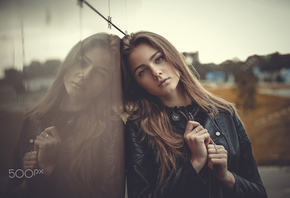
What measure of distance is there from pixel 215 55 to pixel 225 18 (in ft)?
1.00

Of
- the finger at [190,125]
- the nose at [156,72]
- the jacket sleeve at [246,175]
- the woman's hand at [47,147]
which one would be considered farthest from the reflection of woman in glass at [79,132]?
the jacket sleeve at [246,175]

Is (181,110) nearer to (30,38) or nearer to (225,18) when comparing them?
(225,18)

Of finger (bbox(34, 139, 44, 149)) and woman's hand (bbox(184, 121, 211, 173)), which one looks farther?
woman's hand (bbox(184, 121, 211, 173))

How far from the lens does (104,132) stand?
150cm

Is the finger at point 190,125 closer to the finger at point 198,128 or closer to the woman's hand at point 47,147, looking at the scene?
the finger at point 198,128

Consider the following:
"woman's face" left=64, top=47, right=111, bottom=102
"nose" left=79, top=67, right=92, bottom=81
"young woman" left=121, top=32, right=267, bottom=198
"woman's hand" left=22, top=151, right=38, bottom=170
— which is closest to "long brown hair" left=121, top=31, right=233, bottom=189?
"young woman" left=121, top=32, right=267, bottom=198

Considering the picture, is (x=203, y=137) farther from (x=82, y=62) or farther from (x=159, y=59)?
(x=82, y=62)

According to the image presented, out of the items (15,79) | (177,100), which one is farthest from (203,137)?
(15,79)

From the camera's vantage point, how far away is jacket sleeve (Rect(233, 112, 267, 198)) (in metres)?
1.54

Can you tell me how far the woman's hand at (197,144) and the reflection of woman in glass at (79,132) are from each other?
47 cm

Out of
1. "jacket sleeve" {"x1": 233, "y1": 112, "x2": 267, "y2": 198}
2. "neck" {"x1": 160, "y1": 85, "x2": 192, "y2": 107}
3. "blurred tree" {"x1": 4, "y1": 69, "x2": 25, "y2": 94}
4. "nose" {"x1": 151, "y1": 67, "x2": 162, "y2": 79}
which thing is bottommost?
"jacket sleeve" {"x1": 233, "y1": 112, "x2": 267, "y2": 198}

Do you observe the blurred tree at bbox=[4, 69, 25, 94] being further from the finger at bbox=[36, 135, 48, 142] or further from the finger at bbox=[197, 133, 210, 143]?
the finger at bbox=[197, 133, 210, 143]

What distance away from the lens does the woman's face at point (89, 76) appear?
122cm

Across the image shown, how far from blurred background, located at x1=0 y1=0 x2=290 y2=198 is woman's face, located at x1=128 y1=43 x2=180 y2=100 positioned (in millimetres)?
273
